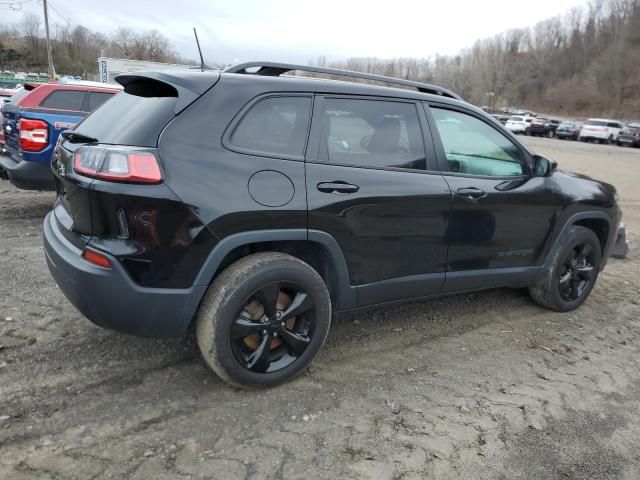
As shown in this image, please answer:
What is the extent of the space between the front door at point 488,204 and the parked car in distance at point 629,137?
37.2 metres

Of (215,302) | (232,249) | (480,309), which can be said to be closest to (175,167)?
(232,249)

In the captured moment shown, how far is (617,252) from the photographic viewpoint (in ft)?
20.6

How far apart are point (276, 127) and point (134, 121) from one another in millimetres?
742

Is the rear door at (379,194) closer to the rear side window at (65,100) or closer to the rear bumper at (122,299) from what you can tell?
the rear bumper at (122,299)

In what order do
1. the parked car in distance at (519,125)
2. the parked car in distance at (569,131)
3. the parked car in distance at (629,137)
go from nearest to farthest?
1. the parked car in distance at (629,137)
2. the parked car in distance at (569,131)
3. the parked car in distance at (519,125)

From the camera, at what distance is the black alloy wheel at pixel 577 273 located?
450cm

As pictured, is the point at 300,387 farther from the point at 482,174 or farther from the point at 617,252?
the point at 617,252

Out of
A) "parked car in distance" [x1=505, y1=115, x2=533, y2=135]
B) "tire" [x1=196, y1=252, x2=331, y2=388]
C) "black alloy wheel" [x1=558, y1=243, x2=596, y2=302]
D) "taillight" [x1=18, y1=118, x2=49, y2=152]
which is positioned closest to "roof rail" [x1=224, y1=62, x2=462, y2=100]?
"tire" [x1=196, y1=252, x2=331, y2=388]

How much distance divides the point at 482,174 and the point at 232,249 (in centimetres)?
200

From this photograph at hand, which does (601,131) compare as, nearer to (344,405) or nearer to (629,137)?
(629,137)

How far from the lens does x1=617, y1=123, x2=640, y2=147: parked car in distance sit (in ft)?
116

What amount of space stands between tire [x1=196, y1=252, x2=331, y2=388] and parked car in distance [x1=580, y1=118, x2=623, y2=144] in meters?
40.5

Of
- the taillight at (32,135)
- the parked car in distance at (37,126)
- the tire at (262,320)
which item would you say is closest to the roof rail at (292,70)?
the tire at (262,320)

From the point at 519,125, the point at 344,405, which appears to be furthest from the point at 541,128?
the point at 344,405
